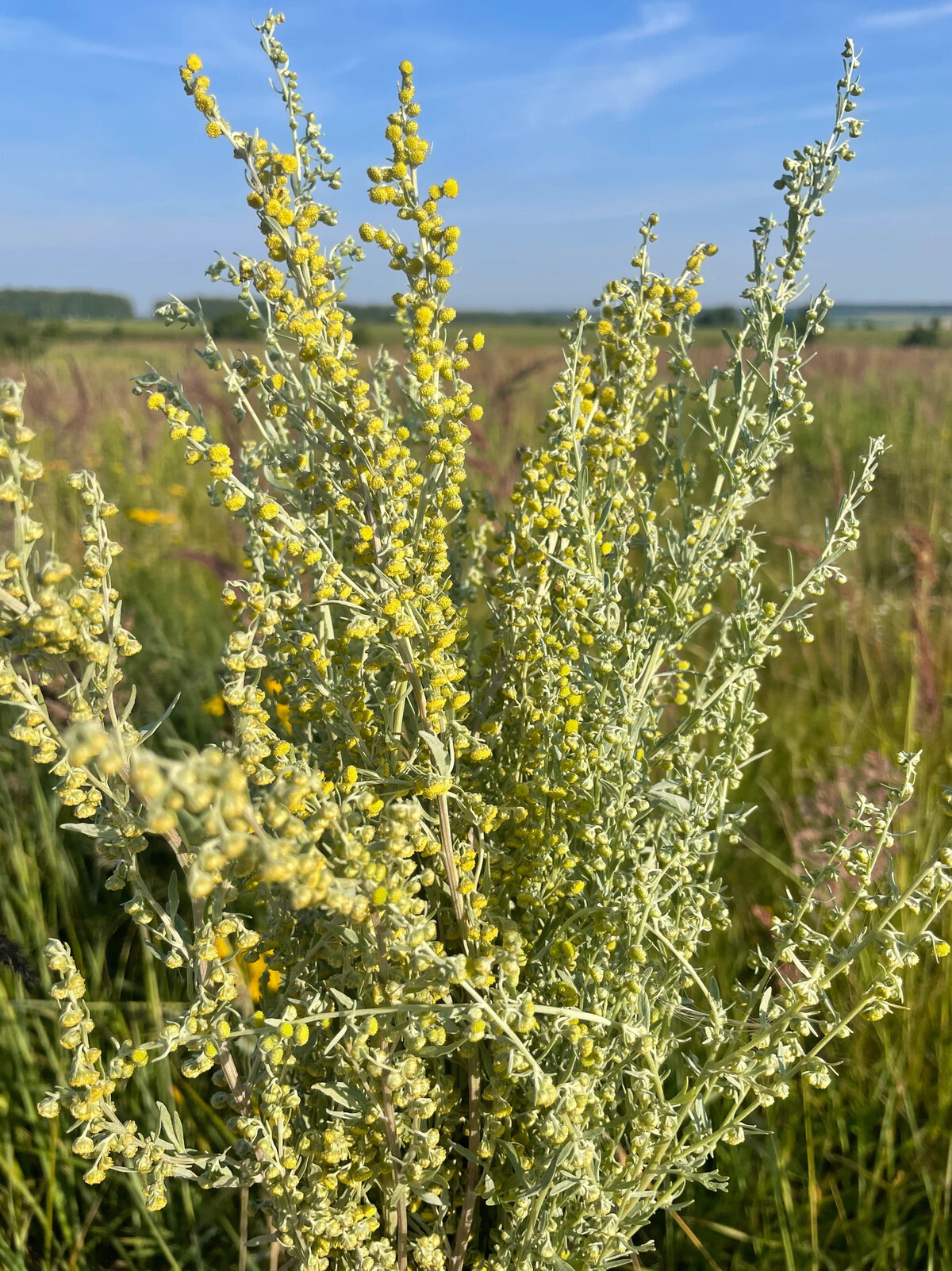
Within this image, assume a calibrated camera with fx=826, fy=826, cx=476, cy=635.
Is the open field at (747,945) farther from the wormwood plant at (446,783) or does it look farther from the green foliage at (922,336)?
the green foliage at (922,336)

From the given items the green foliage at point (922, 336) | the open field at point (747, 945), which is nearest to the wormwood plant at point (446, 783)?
the open field at point (747, 945)

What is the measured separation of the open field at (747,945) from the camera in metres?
2.01

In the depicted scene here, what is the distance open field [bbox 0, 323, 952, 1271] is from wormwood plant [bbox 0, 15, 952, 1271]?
208 mm

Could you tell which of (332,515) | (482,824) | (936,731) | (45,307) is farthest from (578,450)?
(45,307)

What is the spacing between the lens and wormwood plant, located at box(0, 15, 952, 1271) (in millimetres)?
1081

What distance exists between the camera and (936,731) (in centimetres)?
322

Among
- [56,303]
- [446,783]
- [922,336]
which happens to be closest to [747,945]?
[446,783]

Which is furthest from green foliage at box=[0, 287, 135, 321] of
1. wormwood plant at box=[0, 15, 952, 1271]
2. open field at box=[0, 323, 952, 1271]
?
wormwood plant at box=[0, 15, 952, 1271]

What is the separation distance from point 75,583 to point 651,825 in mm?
986

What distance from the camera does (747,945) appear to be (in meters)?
2.74

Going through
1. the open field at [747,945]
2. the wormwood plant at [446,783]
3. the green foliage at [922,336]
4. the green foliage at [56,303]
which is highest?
Result: the green foliage at [922,336]

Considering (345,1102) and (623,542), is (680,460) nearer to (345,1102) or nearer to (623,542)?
(623,542)

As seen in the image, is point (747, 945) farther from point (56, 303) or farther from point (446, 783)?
point (56, 303)

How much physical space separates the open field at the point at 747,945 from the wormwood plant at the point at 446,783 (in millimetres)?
208
